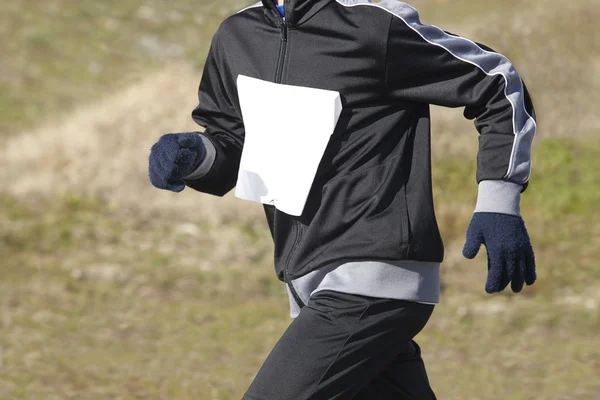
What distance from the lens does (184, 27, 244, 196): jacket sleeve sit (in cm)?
279

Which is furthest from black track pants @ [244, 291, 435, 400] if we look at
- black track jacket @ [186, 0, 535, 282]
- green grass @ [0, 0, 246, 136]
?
green grass @ [0, 0, 246, 136]

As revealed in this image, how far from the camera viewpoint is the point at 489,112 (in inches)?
96.2

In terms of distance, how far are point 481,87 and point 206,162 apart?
32.1 inches

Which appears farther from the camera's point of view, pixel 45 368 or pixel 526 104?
pixel 45 368

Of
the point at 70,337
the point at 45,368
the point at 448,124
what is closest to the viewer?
the point at 45,368

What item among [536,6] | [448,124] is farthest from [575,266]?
[536,6]

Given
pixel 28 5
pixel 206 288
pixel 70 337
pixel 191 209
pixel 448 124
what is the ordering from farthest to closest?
pixel 28 5, pixel 448 124, pixel 191 209, pixel 206 288, pixel 70 337

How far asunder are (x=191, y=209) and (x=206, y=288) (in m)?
1.53

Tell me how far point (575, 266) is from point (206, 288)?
2678 millimetres

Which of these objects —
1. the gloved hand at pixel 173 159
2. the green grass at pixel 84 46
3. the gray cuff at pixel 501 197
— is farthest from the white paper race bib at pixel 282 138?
the green grass at pixel 84 46

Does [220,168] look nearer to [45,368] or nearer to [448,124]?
[45,368]

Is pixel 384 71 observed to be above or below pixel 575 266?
above

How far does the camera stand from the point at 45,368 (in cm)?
557

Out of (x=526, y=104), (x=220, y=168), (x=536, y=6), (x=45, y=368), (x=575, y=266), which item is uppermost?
(x=536, y=6)
